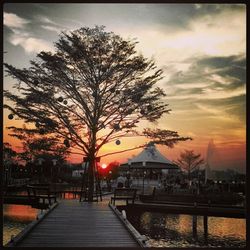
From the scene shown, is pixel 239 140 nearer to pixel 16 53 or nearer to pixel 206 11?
pixel 206 11

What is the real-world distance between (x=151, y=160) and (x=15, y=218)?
4.86 meters

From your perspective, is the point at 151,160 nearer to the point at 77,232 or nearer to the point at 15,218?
the point at 15,218

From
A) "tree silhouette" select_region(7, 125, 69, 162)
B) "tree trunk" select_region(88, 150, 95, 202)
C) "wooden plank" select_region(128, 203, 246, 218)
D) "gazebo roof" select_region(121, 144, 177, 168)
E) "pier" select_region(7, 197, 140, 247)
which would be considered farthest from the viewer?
"gazebo roof" select_region(121, 144, 177, 168)

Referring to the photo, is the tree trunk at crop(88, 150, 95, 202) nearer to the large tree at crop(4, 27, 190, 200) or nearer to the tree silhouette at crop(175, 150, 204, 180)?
the large tree at crop(4, 27, 190, 200)

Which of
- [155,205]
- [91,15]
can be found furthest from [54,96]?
[91,15]

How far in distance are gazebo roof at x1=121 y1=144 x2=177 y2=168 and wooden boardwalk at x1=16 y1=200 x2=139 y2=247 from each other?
17.7ft

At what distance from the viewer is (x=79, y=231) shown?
22.4 ft

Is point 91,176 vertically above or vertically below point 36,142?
below

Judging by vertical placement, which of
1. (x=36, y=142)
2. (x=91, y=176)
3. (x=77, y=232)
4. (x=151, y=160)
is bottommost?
(x=77, y=232)

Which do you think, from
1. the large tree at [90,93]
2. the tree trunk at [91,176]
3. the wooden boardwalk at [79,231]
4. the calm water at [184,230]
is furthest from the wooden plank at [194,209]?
the wooden boardwalk at [79,231]

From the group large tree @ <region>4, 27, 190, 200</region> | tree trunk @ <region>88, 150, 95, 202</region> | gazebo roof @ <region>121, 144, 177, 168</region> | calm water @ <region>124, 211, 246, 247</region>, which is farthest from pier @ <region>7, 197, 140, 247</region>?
gazebo roof @ <region>121, 144, 177, 168</region>

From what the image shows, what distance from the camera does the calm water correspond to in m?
8.83

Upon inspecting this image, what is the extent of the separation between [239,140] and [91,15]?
10.9 feet

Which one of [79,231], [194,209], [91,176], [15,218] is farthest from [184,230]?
[15,218]
